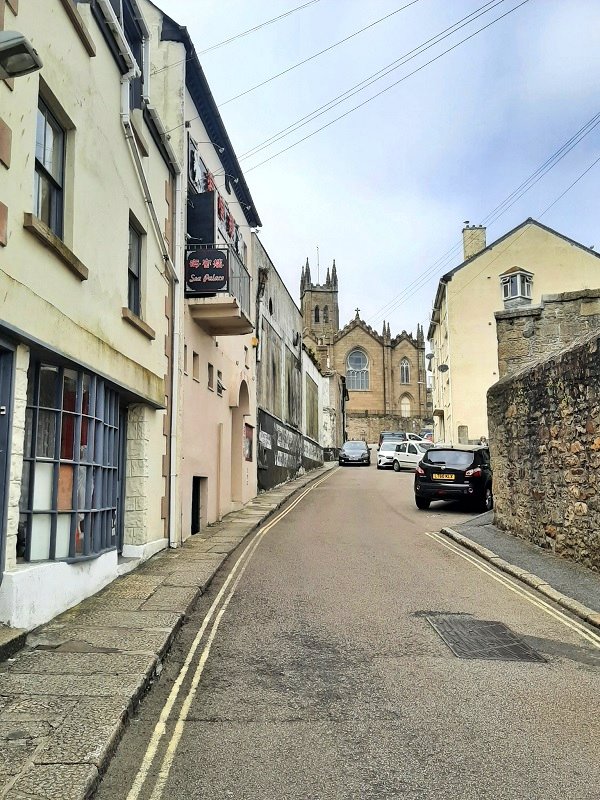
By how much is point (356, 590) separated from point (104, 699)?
4627mm

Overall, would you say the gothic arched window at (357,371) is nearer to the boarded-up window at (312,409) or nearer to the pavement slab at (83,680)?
the boarded-up window at (312,409)

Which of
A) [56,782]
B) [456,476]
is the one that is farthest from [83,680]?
[456,476]

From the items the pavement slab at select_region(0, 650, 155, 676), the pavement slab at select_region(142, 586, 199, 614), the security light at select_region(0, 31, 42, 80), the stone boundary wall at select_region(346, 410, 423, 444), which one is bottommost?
the pavement slab at select_region(0, 650, 155, 676)

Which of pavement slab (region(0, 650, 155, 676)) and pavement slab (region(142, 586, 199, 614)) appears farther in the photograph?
pavement slab (region(142, 586, 199, 614))

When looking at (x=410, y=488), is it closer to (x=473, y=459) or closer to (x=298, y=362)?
(x=473, y=459)

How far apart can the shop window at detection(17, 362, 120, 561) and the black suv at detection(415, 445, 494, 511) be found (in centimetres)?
1161

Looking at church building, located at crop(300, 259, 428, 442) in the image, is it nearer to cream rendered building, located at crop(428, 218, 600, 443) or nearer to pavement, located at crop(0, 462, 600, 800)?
cream rendered building, located at crop(428, 218, 600, 443)

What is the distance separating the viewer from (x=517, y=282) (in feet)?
117

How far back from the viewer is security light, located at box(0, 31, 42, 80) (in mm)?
4090

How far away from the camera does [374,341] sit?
88625mm

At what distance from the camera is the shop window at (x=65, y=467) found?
6707 mm

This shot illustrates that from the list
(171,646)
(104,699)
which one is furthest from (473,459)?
(104,699)

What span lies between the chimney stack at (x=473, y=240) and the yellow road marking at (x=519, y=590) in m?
31.0

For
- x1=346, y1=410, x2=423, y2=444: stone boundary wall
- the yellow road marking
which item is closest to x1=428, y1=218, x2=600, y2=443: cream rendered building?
the yellow road marking
